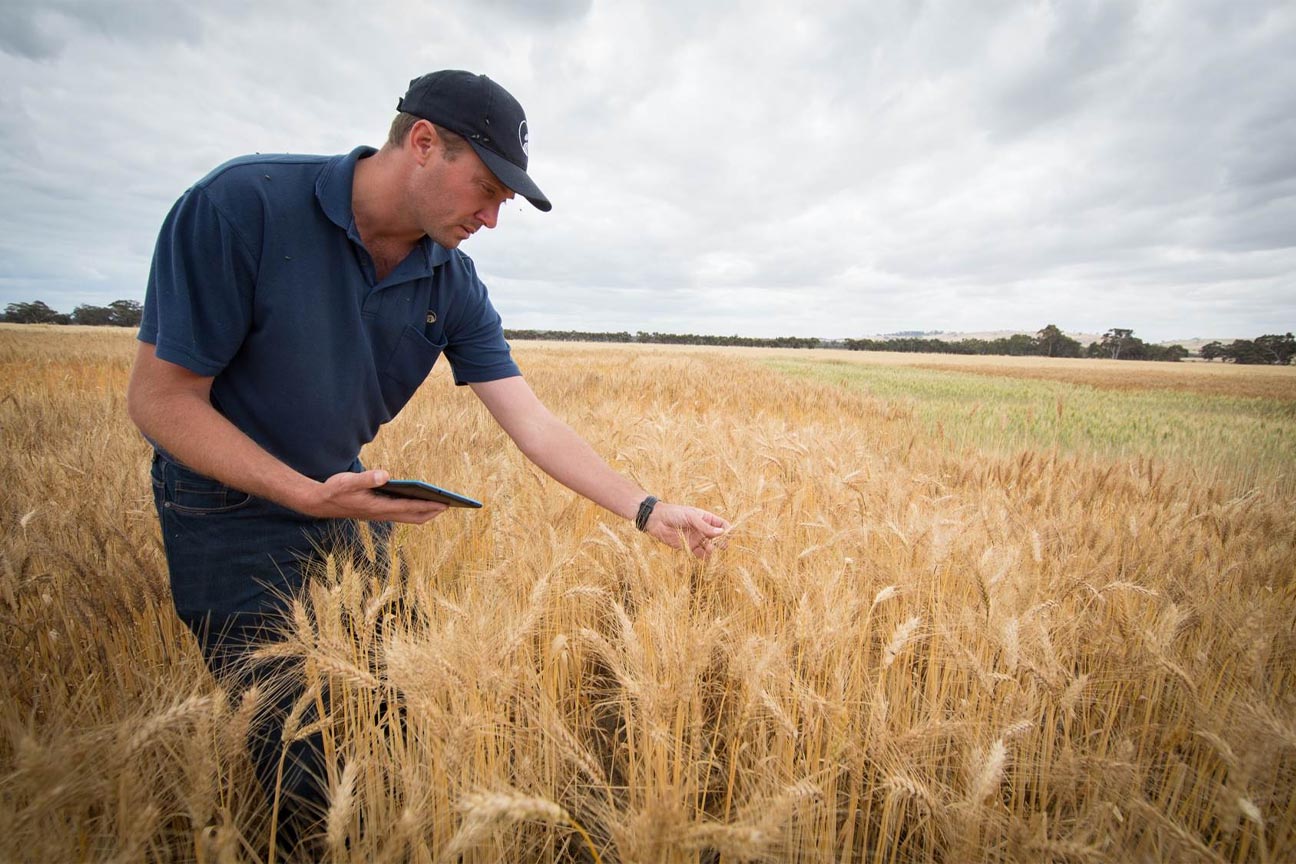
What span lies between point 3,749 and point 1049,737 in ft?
7.51

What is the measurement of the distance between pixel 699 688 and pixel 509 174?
1537 millimetres

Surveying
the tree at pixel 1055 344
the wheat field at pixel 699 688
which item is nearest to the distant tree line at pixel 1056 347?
the tree at pixel 1055 344

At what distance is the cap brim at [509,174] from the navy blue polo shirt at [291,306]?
41 cm

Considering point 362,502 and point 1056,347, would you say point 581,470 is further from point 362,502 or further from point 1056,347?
point 1056,347

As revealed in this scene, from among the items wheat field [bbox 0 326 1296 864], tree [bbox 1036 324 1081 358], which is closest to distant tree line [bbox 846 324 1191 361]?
tree [bbox 1036 324 1081 358]

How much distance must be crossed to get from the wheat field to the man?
0.20 meters

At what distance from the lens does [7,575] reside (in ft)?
4.92

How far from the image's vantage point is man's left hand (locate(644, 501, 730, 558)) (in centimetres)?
180

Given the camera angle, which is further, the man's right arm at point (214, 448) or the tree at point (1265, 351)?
the tree at point (1265, 351)

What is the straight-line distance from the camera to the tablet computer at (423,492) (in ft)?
4.42

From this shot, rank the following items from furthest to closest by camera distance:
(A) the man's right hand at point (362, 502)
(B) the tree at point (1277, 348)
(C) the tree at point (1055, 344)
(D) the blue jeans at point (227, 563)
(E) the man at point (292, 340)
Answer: (C) the tree at point (1055, 344), (B) the tree at point (1277, 348), (D) the blue jeans at point (227, 563), (E) the man at point (292, 340), (A) the man's right hand at point (362, 502)

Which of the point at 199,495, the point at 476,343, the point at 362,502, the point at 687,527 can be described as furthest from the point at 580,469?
the point at 199,495

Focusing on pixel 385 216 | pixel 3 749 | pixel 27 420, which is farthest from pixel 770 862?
pixel 27 420

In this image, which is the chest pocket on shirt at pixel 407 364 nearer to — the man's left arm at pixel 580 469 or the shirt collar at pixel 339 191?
the man's left arm at pixel 580 469
